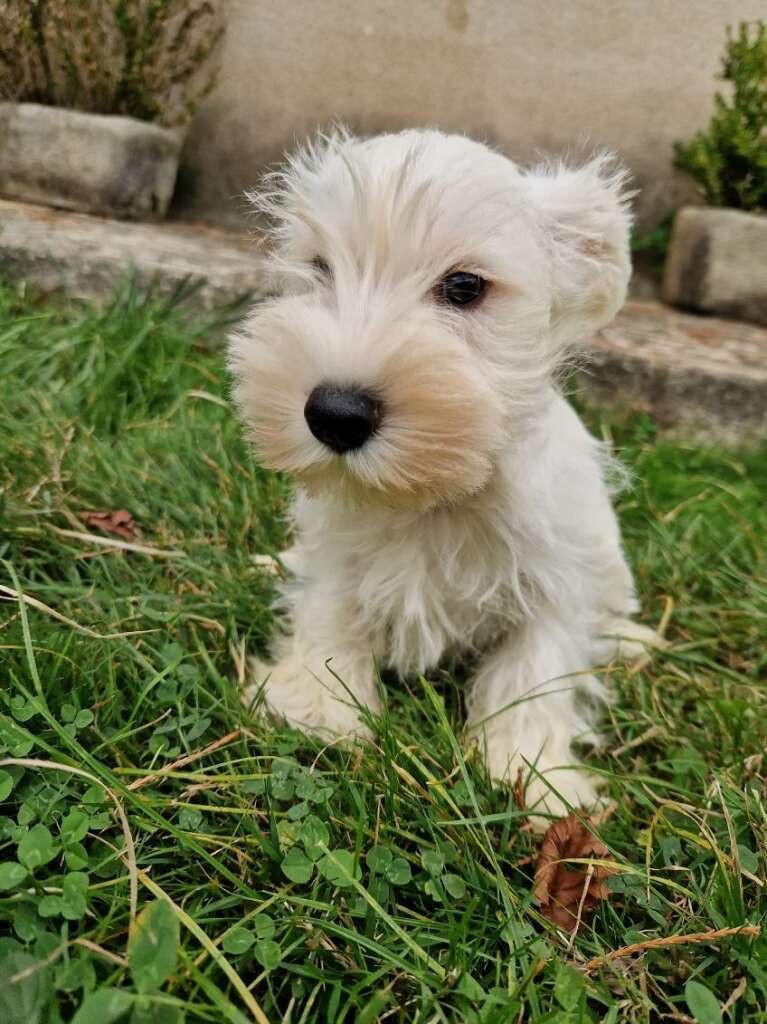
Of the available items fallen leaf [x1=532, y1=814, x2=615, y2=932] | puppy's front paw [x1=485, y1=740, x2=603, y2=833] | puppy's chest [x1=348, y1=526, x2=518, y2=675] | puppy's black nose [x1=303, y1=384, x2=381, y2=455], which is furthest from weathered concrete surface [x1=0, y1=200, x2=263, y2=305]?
fallen leaf [x1=532, y1=814, x2=615, y2=932]

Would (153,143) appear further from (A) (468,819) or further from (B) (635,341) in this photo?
(A) (468,819)

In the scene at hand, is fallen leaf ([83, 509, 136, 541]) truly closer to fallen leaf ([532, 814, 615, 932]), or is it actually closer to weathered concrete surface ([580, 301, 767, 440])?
fallen leaf ([532, 814, 615, 932])

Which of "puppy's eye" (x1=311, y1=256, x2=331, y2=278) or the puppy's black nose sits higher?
"puppy's eye" (x1=311, y1=256, x2=331, y2=278)

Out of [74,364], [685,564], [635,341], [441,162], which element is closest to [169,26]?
[74,364]

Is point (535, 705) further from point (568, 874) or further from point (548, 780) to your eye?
point (568, 874)

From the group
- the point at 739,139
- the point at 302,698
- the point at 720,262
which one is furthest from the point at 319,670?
the point at 739,139

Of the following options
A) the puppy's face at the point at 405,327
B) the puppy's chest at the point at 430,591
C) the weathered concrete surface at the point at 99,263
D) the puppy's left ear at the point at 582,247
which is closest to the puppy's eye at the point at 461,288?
the puppy's face at the point at 405,327

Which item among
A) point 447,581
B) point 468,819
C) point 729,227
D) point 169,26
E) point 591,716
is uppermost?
point 169,26

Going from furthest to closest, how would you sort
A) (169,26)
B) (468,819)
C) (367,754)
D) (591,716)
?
(169,26) < (591,716) < (367,754) < (468,819)
